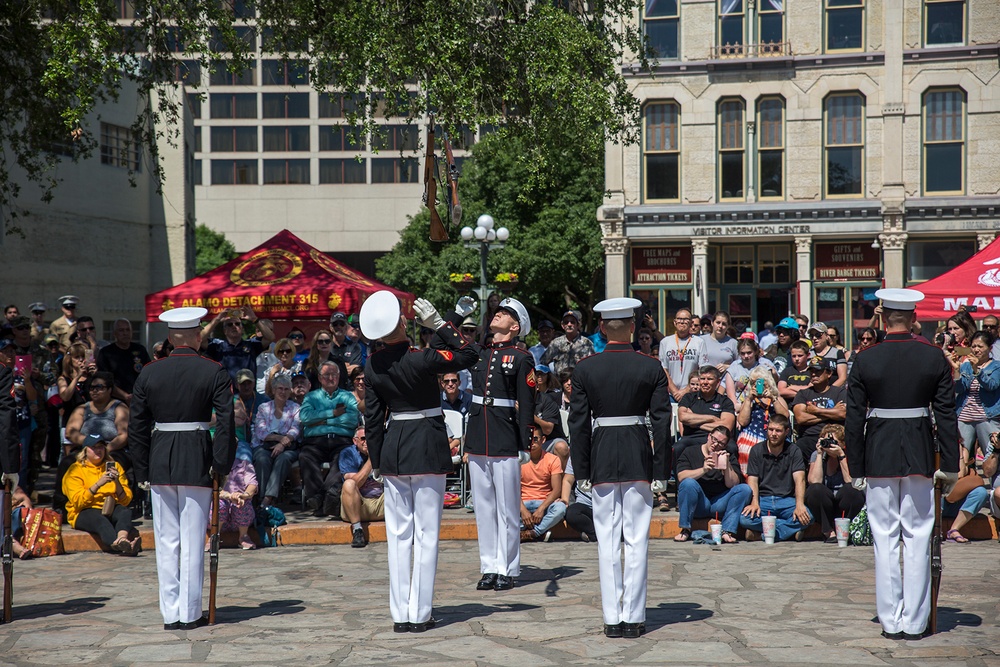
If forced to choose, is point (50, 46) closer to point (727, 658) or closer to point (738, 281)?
point (727, 658)

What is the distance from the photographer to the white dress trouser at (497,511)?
891 cm

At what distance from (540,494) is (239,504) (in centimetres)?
294

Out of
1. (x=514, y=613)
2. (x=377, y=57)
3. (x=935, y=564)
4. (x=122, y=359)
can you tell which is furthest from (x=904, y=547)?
(x=122, y=359)

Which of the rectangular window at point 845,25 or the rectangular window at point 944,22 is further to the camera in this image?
the rectangular window at point 845,25

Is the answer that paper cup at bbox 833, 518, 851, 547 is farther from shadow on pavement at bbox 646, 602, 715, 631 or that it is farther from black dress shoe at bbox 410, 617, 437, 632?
black dress shoe at bbox 410, 617, 437, 632

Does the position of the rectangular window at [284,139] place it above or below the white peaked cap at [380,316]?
above

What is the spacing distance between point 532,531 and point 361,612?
140 inches

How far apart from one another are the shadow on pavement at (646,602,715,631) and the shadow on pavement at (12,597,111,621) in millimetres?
3971

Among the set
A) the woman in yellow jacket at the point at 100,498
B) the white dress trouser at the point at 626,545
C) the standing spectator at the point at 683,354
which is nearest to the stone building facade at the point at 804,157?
the standing spectator at the point at 683,354

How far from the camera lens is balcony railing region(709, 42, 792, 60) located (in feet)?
93.4

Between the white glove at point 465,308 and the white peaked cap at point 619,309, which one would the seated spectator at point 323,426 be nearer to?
the white glove at point 465,308

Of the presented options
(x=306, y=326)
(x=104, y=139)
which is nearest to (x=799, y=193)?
(x=306, y=326)

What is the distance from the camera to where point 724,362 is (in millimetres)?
14859

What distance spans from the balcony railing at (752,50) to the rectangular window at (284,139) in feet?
137
